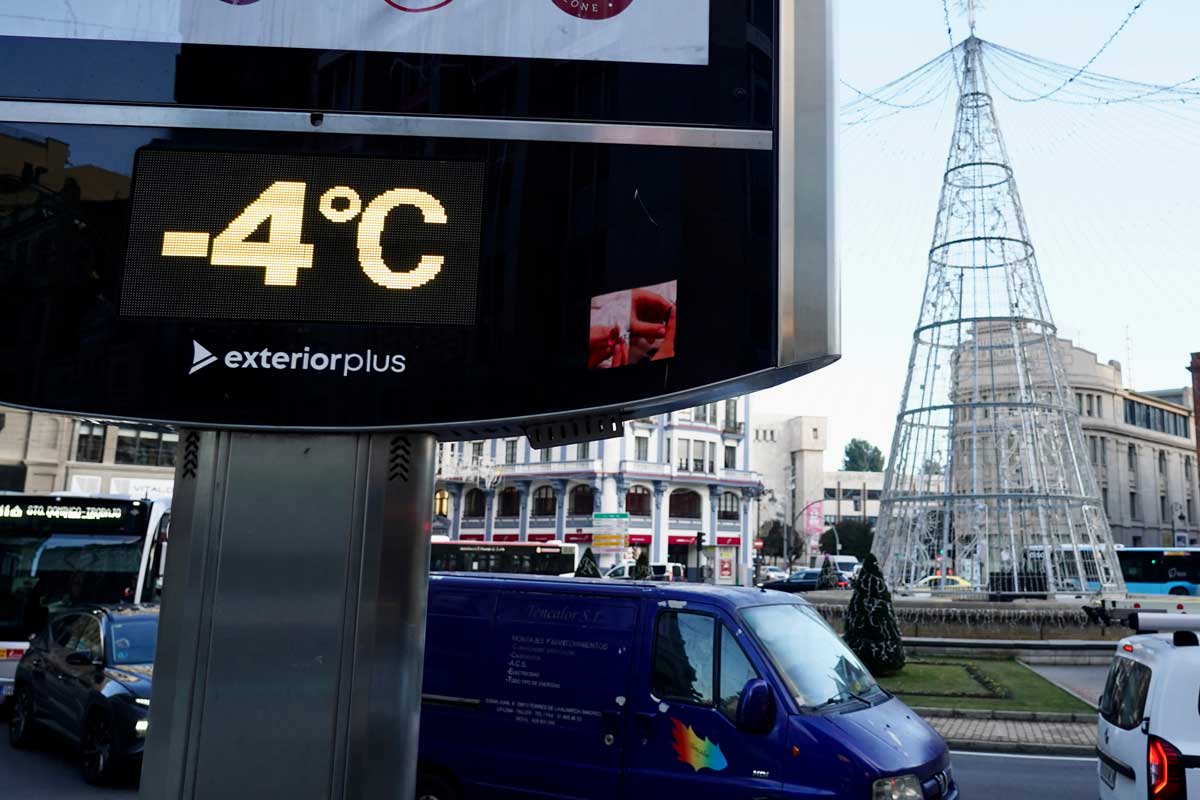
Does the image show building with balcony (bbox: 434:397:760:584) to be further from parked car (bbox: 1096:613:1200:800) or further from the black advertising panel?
the black advertising panel

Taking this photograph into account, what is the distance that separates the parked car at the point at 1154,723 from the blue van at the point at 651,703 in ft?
3.78

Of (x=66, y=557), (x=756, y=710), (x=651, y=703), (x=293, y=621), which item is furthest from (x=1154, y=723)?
(x=66, y=557)

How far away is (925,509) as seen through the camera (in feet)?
91.2

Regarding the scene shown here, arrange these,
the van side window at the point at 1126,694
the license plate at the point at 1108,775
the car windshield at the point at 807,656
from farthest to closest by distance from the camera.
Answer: the license plate at the point at 1108,775, the car windshield at the point at 807,656, the van side window at the point at 1126,694

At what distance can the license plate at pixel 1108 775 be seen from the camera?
22.1 ft

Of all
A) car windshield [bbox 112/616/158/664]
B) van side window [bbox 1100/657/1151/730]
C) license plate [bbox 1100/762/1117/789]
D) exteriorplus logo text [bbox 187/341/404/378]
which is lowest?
license plate [bbox 1100/762/1117/789]

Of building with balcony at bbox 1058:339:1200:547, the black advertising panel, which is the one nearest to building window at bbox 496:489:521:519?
building with balcony at bbox 1058:339:1200:547

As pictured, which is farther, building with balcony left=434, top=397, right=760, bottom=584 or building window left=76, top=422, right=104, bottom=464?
building with balcony left=434, top=397, right=760, bottom=584

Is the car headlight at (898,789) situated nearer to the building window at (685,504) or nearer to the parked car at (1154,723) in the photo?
the parked car at (1154,723)

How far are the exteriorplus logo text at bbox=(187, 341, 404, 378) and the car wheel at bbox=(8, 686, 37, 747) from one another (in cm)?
1009

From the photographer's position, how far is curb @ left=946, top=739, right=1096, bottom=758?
12.6 meters

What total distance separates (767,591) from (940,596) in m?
22.5

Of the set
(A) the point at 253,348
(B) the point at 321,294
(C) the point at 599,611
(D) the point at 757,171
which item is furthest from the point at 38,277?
(C) the point at 599,611

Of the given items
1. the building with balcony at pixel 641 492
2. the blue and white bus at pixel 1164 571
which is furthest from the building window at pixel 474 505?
the blue and white bus at pixel 1164 571
